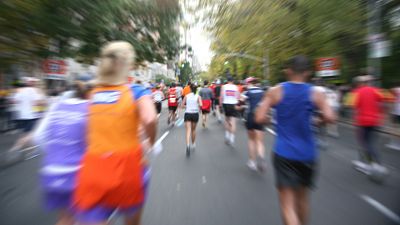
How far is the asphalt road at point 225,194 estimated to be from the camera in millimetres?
3952

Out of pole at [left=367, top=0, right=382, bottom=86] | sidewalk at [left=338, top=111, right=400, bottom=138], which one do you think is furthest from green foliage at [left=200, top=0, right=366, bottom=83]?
sidewalk at [left=338, top=111, right=400, bottom=138]

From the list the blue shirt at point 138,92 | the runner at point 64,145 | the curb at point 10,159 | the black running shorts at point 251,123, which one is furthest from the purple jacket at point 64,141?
the curb at point 10,159

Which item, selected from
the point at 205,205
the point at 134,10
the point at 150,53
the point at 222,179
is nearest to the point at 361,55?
the point at 150,53

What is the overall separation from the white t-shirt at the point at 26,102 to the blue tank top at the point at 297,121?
5.95 metres

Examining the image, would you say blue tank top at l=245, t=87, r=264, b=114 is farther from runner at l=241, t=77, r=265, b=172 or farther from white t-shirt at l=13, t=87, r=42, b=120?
white t-shirt at l=13, t=87, r=42, b=120

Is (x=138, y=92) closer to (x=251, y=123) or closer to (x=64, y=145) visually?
(x=64, y=145)

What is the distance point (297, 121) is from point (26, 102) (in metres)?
6.15

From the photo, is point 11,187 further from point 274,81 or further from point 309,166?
point 274,81

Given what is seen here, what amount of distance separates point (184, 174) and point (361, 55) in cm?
1603

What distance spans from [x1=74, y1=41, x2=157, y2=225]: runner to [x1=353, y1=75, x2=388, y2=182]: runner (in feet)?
16.0

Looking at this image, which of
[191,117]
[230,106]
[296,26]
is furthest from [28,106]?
[296,26]

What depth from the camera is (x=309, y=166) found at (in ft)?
9.46

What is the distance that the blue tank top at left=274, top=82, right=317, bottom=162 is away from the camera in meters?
2.85

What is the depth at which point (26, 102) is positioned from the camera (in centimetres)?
709
